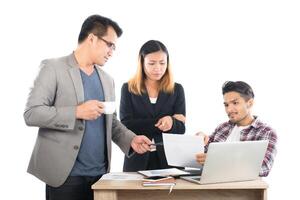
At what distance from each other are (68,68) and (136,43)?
5.70 ft

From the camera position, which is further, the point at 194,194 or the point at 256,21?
the point at 256,21

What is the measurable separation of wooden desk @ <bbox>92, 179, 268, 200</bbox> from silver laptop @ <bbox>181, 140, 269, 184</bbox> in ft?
0.13

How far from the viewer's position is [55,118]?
2.51m

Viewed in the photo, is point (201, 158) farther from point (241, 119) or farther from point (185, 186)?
point (241, 119)

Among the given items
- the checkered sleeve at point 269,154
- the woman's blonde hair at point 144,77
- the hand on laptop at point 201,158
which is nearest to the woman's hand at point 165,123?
the woman's blonde hair at point 144,77

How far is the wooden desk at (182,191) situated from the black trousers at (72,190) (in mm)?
97

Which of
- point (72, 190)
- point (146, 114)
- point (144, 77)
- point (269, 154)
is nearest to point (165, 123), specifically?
point (146, 114)

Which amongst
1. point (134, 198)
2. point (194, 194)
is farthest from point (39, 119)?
point (194, 194)

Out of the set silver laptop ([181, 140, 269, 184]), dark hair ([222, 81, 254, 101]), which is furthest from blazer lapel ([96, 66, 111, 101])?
dark hair ([222, 81, 254, 101])

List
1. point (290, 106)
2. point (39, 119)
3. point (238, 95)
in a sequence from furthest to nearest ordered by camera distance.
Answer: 1. point (290, 106)
2. point (238, 95)
3. point (39, 119)

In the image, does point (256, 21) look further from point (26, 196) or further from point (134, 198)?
point (26, 196)

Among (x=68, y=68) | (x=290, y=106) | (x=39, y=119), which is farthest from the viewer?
(x=290, y=106)

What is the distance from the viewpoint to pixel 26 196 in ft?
14.1

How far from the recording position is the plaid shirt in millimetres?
2777
